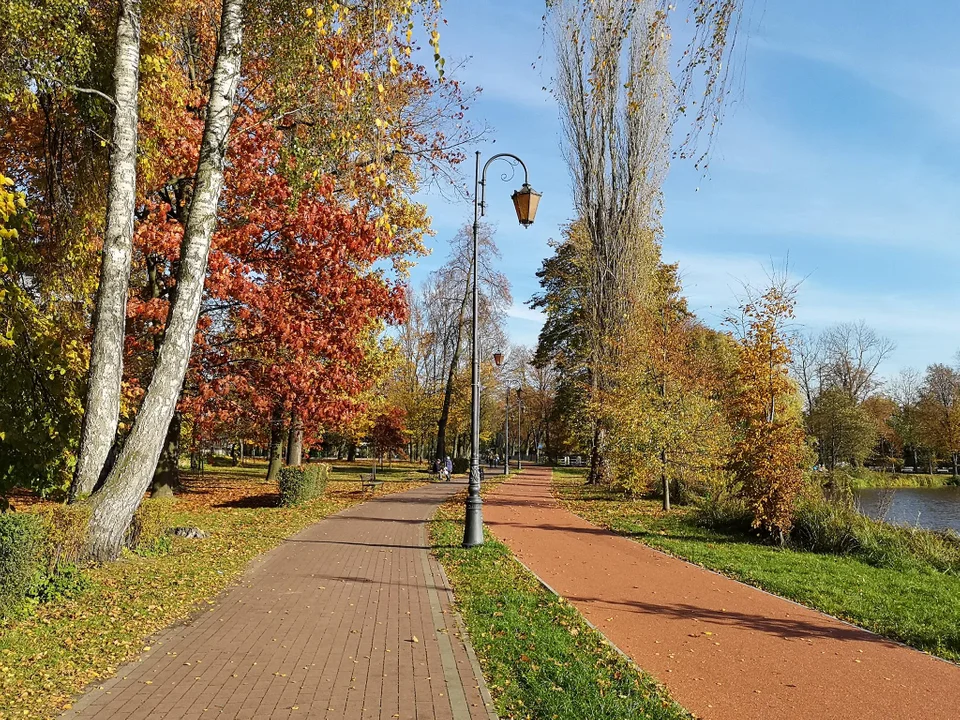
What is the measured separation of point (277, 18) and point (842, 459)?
152 feet

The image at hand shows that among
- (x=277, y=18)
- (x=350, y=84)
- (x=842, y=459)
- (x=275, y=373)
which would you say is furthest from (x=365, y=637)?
(x=842, y=459)

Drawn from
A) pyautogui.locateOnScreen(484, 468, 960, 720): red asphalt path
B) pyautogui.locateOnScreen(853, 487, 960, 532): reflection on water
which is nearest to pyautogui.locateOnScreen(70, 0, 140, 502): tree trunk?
pyautogui.locateOnScreen(484, 468, 960, 720): red asphalt path

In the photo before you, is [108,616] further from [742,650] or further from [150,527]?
[742,650]

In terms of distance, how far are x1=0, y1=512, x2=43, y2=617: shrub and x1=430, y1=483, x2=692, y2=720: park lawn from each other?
4.32 m

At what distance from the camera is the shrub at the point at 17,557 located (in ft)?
19.6

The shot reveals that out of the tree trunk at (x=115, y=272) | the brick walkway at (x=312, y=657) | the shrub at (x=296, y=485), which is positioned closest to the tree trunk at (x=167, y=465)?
the shrub at (x=296, y=485)

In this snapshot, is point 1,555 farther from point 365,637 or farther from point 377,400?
point 377,400

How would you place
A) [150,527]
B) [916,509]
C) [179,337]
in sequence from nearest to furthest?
[179,337] < [150,527] < [916,509]

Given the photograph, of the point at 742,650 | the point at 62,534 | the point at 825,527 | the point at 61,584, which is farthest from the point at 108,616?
the point at 825,527

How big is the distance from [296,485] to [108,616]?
38.8 feet

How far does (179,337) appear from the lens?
29.1 feet

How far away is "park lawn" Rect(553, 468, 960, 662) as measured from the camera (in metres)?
7.56

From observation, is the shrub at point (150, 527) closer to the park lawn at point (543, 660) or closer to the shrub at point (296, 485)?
the park lawn at point (543, 660)

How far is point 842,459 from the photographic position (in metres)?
44.5
